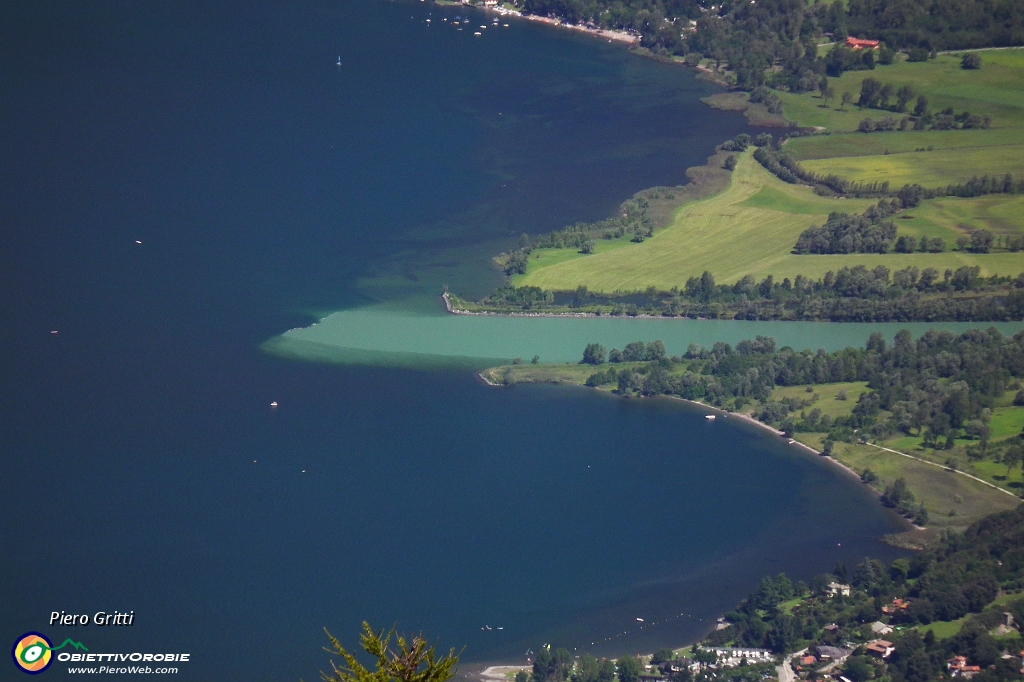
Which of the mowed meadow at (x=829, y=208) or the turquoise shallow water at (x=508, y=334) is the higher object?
the mowed meadow at (x=829, y=208)

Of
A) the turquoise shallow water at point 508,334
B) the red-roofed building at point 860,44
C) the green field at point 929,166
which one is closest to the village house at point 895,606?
the turquoise shallow water at point 508,334

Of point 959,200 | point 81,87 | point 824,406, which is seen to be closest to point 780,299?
point 824,406

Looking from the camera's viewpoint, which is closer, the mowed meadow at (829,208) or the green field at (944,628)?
the green field at (944,628)

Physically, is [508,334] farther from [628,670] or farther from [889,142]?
[889,142]

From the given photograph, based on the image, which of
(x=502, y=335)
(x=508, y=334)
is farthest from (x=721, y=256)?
(x=502, y=335)

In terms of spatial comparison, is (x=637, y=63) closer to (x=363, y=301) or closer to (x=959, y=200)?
(x=959, y=200)

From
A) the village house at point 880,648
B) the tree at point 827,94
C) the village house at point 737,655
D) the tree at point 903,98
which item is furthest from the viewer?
the tree at point 827,94

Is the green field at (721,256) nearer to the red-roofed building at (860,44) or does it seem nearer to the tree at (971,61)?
the tree at (971,61)
